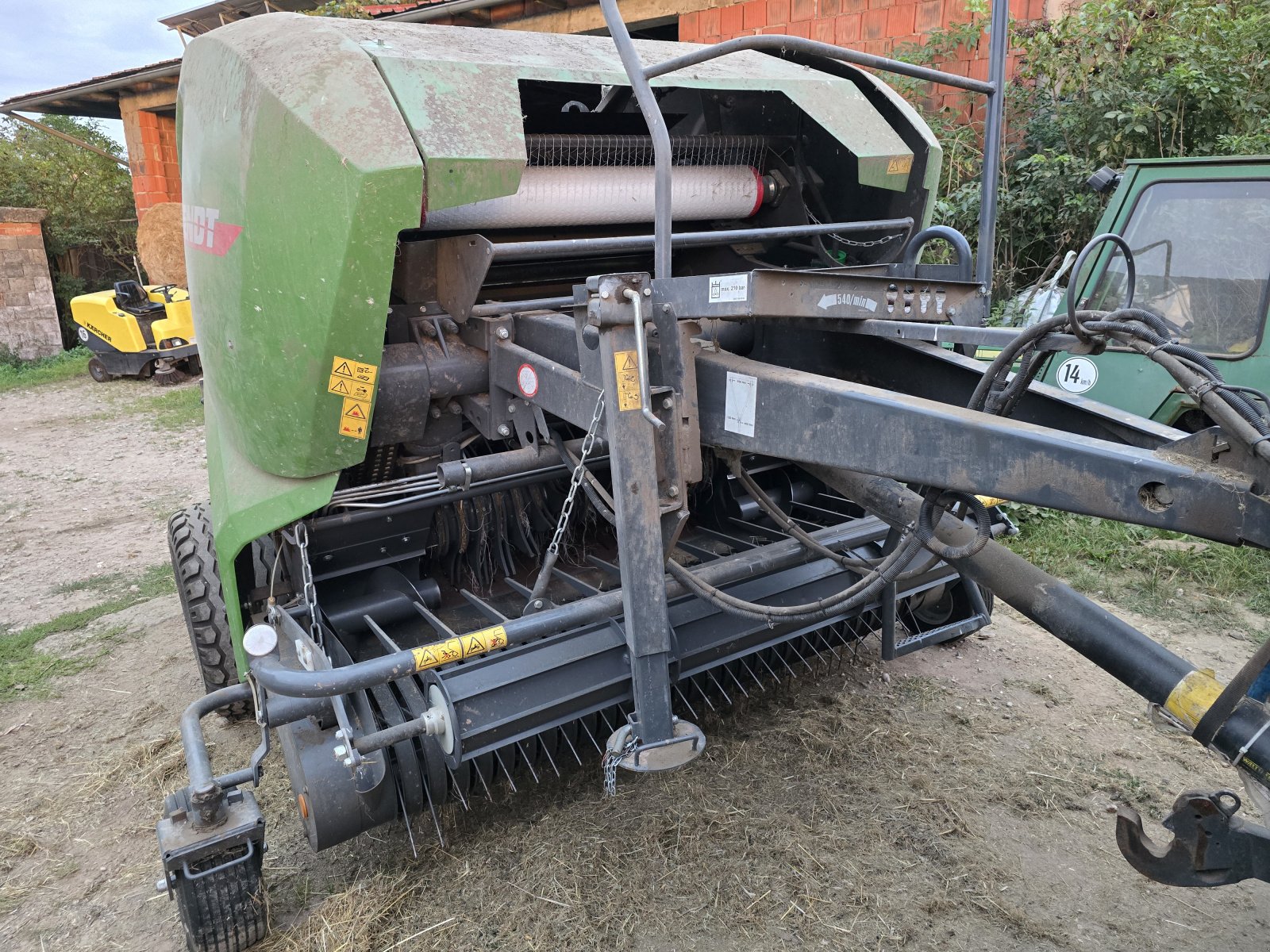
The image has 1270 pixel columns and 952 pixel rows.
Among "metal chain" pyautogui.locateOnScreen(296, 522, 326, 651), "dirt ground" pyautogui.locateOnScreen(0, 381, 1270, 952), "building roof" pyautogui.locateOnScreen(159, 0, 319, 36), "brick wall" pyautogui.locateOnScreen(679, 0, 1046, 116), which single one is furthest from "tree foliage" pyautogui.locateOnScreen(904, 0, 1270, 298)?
"building roof" pyautogui.locateOnScreen(159, 0, 319, 36)

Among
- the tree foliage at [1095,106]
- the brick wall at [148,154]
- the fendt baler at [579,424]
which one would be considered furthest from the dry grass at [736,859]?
the brick wall at [148,154]

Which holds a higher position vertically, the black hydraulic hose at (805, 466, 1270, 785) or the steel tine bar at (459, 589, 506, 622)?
the black hydraulic hose at (805, 466, 1270, 785)

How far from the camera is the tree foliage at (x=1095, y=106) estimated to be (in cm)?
588

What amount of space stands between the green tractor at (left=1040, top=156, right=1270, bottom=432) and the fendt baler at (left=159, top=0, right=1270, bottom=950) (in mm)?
1678

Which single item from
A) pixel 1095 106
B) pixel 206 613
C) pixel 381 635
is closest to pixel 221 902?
pixel 381 635

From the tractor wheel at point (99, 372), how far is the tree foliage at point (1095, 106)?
335 inches

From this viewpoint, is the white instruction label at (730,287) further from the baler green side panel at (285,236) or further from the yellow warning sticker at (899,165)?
the yellow warning sticker at (899,165)

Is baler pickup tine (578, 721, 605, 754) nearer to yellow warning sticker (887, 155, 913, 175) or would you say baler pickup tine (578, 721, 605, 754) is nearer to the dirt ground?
the dirt ground

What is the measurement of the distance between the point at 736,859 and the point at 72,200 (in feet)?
46.1

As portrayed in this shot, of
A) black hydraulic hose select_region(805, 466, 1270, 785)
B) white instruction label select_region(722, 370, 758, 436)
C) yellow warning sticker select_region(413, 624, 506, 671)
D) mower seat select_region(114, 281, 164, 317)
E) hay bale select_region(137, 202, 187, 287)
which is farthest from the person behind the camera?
hay bale select_region(137, 202, 187, 287)

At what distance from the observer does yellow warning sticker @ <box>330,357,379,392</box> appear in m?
2.17

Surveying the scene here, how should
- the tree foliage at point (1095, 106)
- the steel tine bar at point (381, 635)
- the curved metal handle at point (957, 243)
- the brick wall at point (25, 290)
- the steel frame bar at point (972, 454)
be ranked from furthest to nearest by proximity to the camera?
the brick wall at point (25, 290), the tree foliage at point (1095, 106), the curved metal handle at point (957, 243), the steel tine bar at point (381, 635), the steel frame bar at point (972, 454)

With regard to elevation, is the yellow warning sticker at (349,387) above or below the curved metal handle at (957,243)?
below

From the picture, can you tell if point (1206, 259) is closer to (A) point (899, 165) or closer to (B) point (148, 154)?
(A) point (899, 165)
